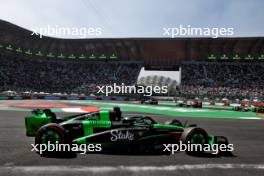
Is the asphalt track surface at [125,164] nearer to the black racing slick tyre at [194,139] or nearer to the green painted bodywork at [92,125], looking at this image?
the black racing slick tyre at [194,139]

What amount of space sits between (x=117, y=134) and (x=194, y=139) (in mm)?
1988

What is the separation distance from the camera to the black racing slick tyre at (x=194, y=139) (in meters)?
6.73

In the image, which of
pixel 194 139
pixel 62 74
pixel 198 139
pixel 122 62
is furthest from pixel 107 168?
pixel 122 62

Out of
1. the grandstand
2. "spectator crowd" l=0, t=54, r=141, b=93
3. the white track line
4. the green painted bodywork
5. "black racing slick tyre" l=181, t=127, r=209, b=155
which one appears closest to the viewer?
the white track line

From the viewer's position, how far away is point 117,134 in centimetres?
656

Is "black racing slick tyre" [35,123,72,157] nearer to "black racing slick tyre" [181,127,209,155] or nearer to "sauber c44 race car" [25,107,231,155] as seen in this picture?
"sauber c44 race car" [25,107,231,155]

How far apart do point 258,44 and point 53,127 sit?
5009cm

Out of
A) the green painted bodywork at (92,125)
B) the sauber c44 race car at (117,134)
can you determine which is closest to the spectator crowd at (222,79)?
the sauber c44 race car at (117,134)

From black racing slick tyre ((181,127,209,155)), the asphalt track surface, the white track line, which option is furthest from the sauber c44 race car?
the white track line

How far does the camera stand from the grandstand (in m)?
48.4

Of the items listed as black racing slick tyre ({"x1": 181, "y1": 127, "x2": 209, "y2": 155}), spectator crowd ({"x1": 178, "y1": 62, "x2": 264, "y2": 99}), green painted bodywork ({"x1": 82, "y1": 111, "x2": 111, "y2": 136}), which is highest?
spectator crowd ({"x1": 178, "y1": 62, "x2": 264, "y2": 99})

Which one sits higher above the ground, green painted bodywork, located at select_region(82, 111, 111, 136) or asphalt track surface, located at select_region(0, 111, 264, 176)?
green painted bodywork, located at select_region(82, 111, 111, 136)

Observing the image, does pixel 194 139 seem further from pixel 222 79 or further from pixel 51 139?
pixel 222 79

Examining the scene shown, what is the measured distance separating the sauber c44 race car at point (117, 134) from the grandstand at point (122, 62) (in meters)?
40.1
